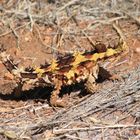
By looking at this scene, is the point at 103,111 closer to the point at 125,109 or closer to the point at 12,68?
the point at 125,109

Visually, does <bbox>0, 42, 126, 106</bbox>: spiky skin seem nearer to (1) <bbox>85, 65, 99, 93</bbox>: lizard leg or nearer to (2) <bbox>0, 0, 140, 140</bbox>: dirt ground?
(1) <bbox>85, 65, 99, 93</bbox>: lizard leg

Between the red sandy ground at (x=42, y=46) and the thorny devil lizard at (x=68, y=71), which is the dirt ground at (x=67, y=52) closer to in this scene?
the red sandy ground at (x=42, y=46)

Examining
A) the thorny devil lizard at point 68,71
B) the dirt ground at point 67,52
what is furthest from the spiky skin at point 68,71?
the dirt ground at point 67,52

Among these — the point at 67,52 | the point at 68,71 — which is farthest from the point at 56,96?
the point at 67,52

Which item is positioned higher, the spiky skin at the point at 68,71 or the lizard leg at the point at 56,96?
the spiky skin at the point at 68,71

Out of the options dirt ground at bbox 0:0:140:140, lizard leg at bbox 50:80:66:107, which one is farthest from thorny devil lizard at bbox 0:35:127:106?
dirt ground at bbox 0:0:140:140

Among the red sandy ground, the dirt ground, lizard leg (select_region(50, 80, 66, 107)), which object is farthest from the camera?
the red sandy ground

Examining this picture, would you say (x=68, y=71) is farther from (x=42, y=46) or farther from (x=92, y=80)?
(x=42, y=46)
